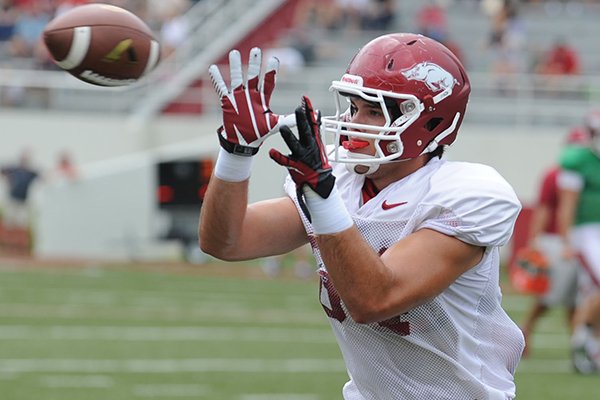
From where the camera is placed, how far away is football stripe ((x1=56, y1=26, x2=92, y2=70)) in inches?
156

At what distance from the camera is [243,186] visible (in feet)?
10.7

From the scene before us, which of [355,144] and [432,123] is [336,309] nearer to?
[355,144]

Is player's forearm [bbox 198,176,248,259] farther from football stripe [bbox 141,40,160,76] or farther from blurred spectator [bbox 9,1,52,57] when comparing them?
blurred spectator [bbox 9,1,52,57]

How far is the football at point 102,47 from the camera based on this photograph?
3.95 metres

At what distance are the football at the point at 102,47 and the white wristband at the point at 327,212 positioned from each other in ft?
4.07

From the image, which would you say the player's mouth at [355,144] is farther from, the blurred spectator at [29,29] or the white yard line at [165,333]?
the blurred spectator at [29,29]

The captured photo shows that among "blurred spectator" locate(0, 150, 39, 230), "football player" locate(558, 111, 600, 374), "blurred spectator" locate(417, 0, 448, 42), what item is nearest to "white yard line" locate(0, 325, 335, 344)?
"football player" locate(558, 111, 600, 374)

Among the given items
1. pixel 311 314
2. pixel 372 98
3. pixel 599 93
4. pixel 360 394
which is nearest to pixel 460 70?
pixel 372 98

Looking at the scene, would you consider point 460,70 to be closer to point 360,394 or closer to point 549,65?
point 360,394

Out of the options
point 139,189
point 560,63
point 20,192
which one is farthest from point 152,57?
point 560,63

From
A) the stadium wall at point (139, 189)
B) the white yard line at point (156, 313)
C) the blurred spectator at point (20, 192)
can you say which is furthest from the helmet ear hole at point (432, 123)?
the blurred spectator at point (20, 192)

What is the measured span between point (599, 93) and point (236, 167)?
13540mm

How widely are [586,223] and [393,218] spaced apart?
15.9 feet

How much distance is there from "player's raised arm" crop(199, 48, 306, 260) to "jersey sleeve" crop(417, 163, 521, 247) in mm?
430
